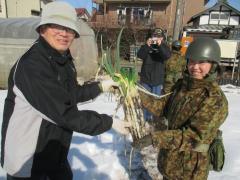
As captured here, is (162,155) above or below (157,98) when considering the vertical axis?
below

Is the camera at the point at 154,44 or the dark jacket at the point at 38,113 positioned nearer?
the dark jacket at the point at 38,113

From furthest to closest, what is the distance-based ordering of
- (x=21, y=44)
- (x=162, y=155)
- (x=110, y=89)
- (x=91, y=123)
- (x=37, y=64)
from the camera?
(x=21, y=44) → (x=110, y=89) → (x=162, y=155) → (x=91, y=123) → (x=37, y=64)

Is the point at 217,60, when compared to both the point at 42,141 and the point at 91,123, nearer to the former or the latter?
the point at 91,123

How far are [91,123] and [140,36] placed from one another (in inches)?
782

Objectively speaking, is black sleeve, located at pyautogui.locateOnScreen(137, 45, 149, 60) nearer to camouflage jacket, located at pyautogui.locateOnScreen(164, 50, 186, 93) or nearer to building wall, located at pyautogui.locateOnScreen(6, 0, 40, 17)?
camouflage jacket, located at pyautogui.locateOnScreen(164, 50, 186, 93)

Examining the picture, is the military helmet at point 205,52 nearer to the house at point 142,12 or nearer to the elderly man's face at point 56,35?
the elderly man's face at point 56,35

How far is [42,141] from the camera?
1.94 metres

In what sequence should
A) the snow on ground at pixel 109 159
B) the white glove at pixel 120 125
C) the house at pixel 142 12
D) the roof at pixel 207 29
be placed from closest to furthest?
the white glove at pixel 120 125, the snow on ground at pixel 109 159, the roof at pixel 207 29, the house at pixel 142 12

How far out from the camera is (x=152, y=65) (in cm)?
539

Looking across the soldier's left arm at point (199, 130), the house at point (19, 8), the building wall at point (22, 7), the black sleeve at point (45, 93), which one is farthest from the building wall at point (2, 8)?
the soldier's left arm at point (199, 130)

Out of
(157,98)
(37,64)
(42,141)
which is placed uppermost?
(37,64)

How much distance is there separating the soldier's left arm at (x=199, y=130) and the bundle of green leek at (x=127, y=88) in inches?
27.4

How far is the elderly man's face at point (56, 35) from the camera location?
76.6 inches

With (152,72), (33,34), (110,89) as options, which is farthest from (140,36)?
(110,89)
